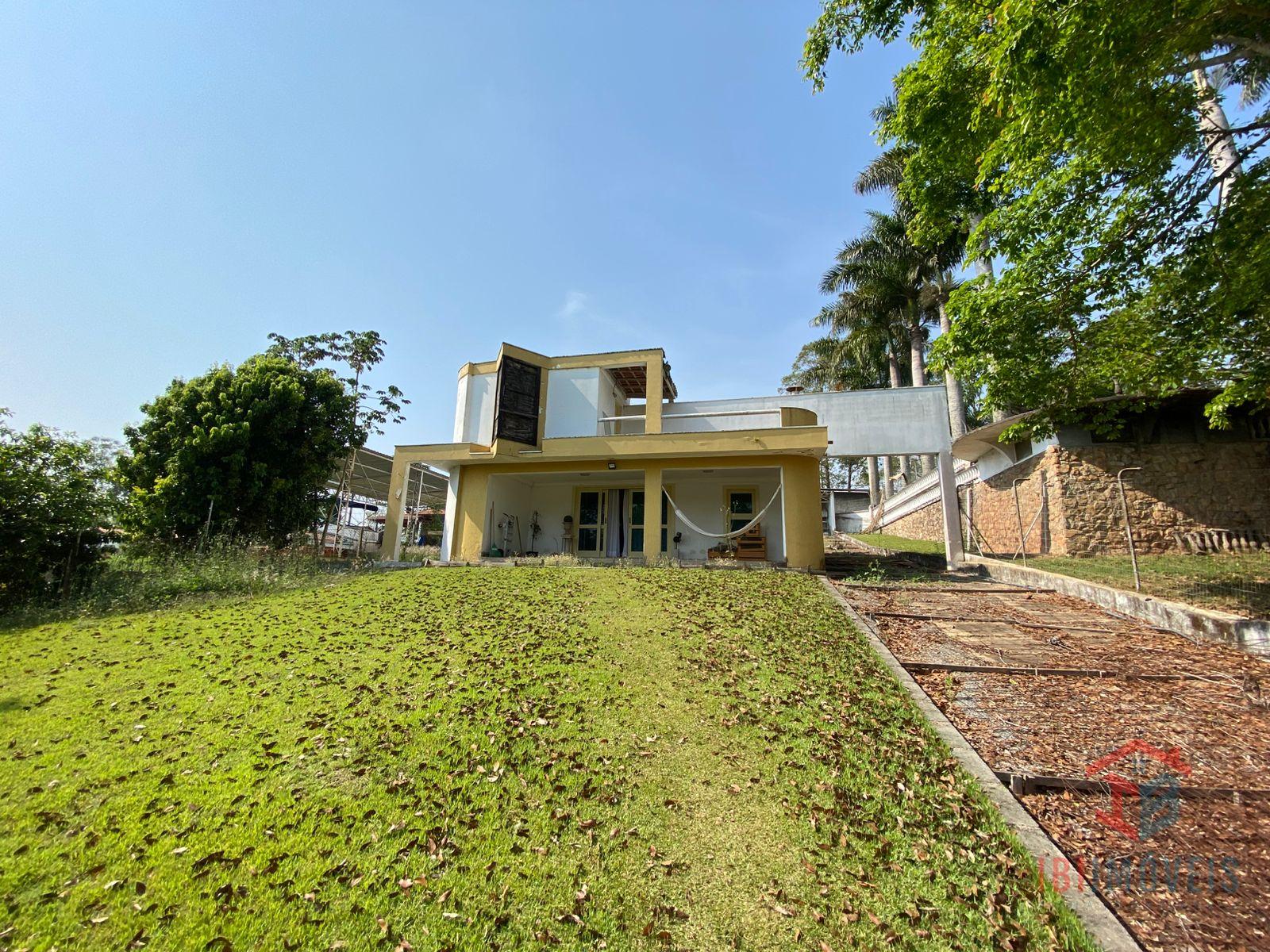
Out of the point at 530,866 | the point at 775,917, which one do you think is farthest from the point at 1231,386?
the point at 530,866

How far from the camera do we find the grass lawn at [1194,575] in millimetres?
6719

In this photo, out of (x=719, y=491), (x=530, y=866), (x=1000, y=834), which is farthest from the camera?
(x=719, y=491)

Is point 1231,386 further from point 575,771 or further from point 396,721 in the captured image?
point 396,721

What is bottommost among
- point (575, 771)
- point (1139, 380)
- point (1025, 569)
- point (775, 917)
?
point (775, 917)

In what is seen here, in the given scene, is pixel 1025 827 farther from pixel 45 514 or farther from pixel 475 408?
pixel 475 408

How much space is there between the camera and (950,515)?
528 inches

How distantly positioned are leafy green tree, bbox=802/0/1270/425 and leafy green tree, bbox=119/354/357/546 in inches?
534

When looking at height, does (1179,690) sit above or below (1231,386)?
below

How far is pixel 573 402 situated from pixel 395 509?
19.4 ft

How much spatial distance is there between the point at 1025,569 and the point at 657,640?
27.6ft

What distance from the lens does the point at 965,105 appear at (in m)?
6.45

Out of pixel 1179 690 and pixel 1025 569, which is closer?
pixel 1179 690

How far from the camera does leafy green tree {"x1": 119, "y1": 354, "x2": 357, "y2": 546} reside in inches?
464

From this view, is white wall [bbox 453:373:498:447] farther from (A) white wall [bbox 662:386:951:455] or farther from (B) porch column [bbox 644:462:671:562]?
(A) white wall [bbox 662:386:951:455]
